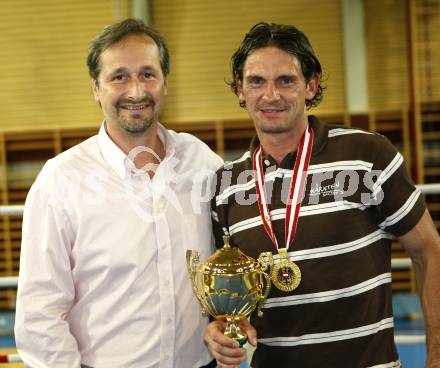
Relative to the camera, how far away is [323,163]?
2.10 meters

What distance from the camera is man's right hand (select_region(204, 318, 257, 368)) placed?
1.93 m

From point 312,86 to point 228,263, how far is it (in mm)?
747

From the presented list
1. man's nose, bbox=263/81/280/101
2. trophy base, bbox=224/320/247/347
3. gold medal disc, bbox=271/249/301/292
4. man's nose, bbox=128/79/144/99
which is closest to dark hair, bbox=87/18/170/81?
man's nose, bbox=128/79/144/99

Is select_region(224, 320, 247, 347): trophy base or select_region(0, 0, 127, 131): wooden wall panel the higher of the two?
select_region(0, 0, 127, 131): wooden wall panel

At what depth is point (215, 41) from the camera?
24.9 feet

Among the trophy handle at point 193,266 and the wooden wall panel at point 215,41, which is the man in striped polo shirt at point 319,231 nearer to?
the trophy handle at point 193,266

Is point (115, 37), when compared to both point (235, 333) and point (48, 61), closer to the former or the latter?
point (235, 333)

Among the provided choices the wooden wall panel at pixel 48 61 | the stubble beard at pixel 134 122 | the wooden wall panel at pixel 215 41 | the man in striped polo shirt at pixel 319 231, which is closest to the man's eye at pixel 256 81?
the man in striped polo shirt at pixel 319 231

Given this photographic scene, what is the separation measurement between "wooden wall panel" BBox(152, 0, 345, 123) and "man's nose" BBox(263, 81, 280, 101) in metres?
5.46

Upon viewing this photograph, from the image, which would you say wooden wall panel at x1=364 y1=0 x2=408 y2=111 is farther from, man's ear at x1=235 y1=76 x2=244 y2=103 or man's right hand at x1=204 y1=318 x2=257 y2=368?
man's right hand at x1=204 y1=318 x2=257 y2=368

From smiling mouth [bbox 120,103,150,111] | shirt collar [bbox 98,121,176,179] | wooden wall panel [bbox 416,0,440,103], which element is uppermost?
wooden wall panel [bbox 416,0,440,103]

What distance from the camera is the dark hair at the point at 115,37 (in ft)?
7.04

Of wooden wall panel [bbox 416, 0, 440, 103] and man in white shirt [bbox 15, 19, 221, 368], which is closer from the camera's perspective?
man in white shirt [bbox 15, 19, 221, 368]

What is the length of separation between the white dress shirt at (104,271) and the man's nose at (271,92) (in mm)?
462
